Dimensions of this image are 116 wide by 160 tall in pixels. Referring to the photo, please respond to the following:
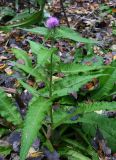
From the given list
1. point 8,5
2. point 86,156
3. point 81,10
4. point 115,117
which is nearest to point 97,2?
point 81,10

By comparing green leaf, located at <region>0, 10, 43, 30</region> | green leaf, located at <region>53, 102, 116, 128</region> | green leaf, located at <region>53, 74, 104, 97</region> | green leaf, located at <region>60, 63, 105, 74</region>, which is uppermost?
green leaf, located at <region>60, 63, 105, 74</region>

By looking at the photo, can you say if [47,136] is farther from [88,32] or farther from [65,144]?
[88,32]

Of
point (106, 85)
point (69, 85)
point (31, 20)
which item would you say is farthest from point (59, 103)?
point (31, 20)

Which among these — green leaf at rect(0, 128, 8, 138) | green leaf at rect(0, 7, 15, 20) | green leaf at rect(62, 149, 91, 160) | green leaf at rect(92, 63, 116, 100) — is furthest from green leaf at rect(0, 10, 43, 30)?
green leaf at rect(62, 149, 91, 160)

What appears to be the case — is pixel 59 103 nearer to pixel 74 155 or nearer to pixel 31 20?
pixel 74 155

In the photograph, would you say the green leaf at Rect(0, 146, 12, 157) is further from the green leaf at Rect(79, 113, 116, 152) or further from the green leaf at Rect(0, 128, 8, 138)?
the green leaf at Rect(79, 113, 116, 152)

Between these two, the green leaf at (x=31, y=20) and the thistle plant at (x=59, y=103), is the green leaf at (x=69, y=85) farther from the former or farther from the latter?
the green leaf at (x=31, y=20)
